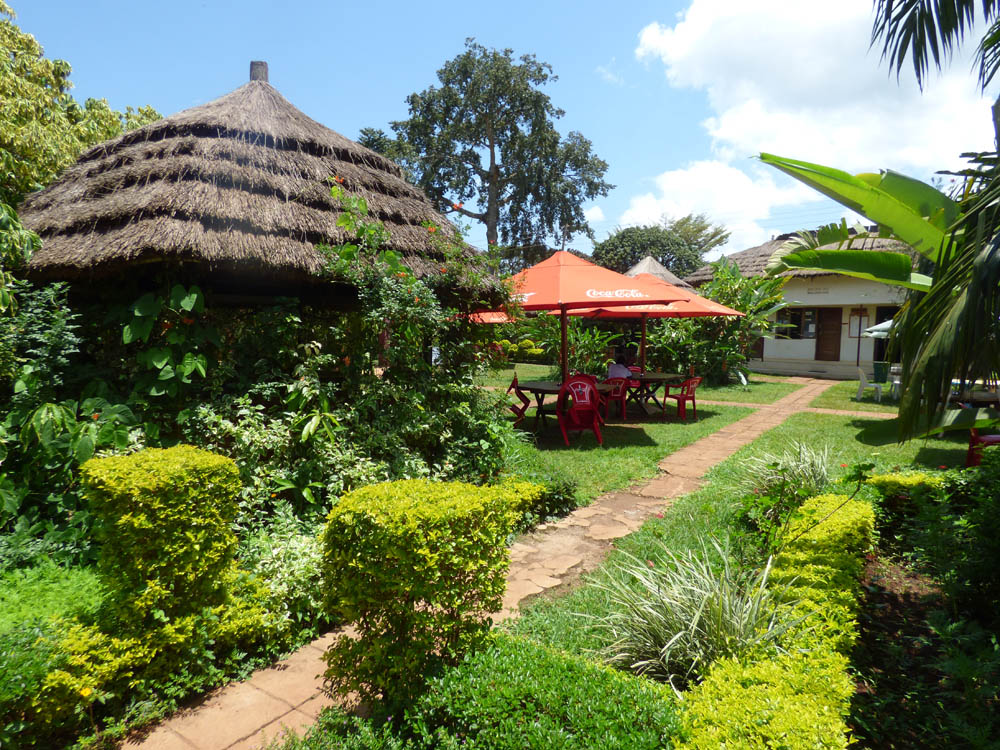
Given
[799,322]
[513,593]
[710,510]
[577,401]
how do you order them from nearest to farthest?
Answer: [513,593] < [710,510] < [577,401] < [799,322]

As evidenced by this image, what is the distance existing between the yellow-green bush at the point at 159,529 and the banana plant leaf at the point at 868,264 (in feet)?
11.0

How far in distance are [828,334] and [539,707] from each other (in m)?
23.3

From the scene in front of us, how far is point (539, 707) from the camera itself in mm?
2121

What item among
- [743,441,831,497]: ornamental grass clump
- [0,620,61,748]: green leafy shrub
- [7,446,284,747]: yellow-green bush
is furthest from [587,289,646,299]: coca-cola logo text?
[0,620,61,748]: green leafy shrub

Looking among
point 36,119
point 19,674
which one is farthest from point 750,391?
point 36,119

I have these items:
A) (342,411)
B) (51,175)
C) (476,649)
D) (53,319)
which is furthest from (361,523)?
(51,175)

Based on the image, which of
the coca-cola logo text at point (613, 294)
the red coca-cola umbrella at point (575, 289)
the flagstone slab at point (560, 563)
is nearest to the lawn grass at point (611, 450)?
the red coca-cola umbrella at point (575, 289)

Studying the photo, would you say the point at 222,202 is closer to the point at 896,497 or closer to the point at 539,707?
the point at 539,707

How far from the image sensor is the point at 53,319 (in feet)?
13.3

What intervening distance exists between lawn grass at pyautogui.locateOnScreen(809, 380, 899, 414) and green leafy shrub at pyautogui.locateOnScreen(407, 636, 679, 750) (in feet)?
41.3

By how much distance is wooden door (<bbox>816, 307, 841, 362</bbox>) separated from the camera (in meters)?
21.2

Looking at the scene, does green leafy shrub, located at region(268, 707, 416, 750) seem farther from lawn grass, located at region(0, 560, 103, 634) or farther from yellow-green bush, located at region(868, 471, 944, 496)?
yellow-green bush, located at region(868, 471, 944, 496)

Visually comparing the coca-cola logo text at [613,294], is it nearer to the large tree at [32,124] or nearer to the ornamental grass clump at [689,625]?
the ornamental grass clump at [689,625]

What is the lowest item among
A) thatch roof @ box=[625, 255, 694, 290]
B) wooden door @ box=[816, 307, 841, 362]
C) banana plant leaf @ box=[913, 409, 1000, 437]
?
banana plant leaf @ box=[913, 409, 1000, 437]
